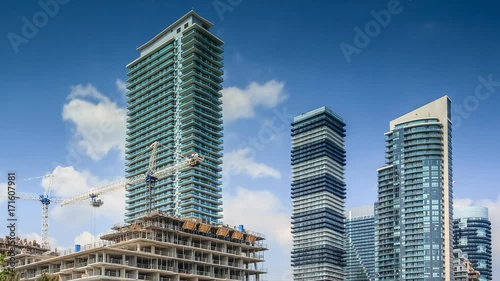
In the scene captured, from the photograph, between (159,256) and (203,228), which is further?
(203,228)

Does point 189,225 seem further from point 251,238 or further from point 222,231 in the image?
point 251,238

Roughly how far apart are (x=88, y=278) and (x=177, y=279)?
2264 cm

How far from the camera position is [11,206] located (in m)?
79.2

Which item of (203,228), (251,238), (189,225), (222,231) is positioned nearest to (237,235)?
(222,231)

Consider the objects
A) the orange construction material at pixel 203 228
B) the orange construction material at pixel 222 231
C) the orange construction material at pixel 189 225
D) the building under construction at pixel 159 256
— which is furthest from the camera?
the orange construction material at pixel 222 231

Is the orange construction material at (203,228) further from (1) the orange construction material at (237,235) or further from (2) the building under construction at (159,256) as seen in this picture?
(1) the orange construction material at (237,235)

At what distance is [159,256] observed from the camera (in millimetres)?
146625

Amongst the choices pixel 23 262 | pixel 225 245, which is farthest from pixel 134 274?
pixel 23 262

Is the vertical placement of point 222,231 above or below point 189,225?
below

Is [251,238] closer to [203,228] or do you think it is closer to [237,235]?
[237,235]

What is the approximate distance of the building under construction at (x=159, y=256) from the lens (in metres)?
140

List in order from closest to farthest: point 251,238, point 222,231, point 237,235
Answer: point 222,231 < point 237,235 < point 251,238

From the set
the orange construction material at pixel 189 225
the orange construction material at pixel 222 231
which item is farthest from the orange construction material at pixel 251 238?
the orange construction material at pixel 189 225

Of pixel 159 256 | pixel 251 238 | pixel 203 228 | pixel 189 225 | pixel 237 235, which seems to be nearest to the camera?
pixel 159 256
